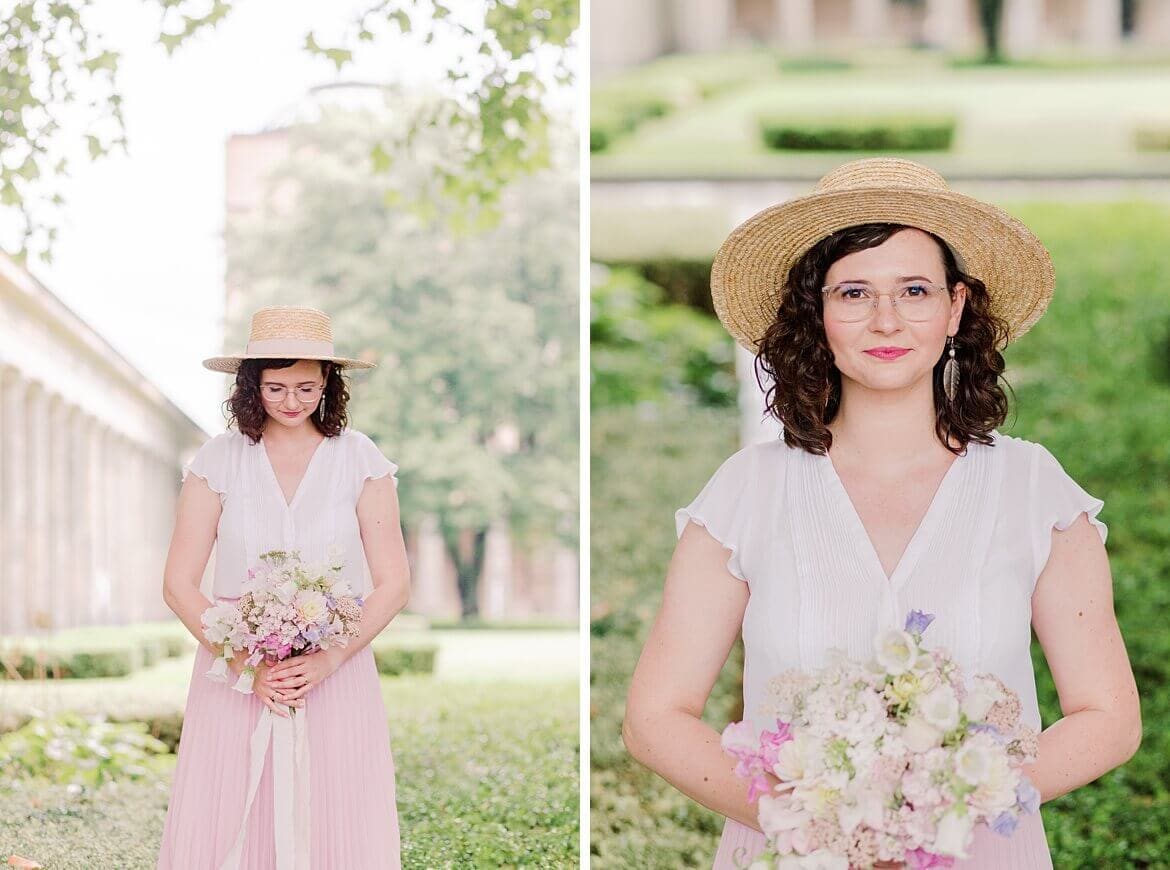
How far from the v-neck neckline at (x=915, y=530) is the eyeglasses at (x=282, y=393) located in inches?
59.8

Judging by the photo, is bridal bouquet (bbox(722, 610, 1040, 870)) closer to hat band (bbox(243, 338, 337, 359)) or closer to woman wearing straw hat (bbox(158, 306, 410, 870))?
woman wearing straw hat (bbox(158, 306, 410, 870))

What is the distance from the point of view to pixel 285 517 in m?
3.51

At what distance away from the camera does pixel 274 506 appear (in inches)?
138

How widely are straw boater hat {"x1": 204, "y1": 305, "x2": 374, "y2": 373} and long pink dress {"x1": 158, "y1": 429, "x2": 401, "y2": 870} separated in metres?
0.22

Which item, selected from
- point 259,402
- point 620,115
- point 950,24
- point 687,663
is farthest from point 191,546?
point 950,24

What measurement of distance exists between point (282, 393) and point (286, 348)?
0.37ft

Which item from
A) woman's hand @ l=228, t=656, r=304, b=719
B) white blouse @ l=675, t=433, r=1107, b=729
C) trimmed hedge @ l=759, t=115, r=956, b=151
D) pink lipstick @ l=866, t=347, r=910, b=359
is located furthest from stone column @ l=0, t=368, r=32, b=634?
trimmed hedge @ l=759, t=115, r=956, b=151

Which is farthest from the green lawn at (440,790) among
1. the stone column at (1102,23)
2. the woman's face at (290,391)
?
the stone column at (1102,23)

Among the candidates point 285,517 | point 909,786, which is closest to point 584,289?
point 285,517

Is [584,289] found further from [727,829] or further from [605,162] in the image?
[605,162]

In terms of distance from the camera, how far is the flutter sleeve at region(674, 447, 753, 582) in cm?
244

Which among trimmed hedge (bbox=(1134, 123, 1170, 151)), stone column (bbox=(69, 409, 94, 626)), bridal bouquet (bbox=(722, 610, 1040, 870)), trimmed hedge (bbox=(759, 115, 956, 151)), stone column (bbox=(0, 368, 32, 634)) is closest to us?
bridal bouquet (bbox=(722, 610, 1040, 870))

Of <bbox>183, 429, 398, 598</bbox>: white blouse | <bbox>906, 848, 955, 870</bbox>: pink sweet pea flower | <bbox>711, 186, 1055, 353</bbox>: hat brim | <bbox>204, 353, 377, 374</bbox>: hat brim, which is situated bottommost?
<bbox>906, 848, 955, 870</bbox>: pink sweet pea flower

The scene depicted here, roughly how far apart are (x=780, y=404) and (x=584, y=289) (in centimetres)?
211
